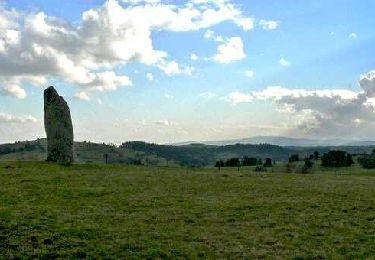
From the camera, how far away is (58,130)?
57.1m

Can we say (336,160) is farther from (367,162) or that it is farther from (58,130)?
(58,130)

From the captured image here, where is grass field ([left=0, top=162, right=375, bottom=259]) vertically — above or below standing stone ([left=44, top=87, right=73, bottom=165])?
below

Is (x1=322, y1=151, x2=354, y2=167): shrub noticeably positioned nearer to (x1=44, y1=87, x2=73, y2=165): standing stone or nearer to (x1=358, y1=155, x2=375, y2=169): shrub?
(x1=358, y1=155, x2=375, y2=169): shrub

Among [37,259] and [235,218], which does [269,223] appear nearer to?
[235,218]

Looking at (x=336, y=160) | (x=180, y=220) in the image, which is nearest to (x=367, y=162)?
(x=336, y=160)

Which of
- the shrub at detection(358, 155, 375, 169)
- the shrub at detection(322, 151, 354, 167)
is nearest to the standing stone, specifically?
the shrub at detection(358, 155, 375, 169)

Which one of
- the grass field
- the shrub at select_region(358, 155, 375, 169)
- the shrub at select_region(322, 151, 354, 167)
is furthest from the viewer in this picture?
the shrub at select_region(322, 151, 354, 167)

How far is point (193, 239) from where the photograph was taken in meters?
22.0

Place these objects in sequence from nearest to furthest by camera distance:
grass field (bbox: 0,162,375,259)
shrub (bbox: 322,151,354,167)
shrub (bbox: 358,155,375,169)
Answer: grass field (bbox: 0,162,375,259) → shrub (bbox: 358,155,375,169) → shrub (bbox: 322,151,354,167)

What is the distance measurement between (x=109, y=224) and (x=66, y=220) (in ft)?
7.18

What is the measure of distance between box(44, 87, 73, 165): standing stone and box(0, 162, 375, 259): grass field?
1654cm

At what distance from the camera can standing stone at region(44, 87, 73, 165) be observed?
187 feet

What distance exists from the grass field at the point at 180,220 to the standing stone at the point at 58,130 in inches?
651

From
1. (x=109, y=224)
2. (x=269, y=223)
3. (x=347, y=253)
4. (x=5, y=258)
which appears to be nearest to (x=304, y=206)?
(x=269, y=223)
